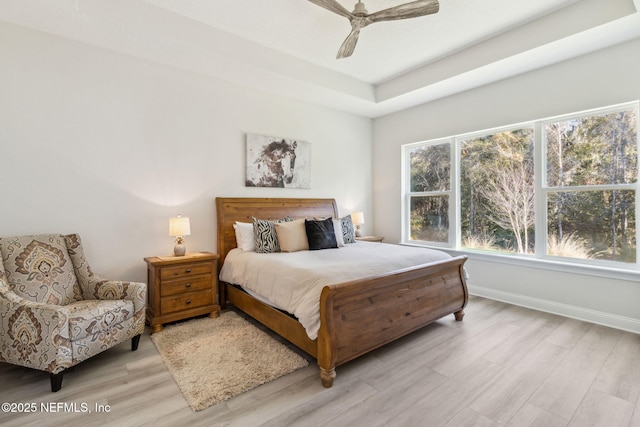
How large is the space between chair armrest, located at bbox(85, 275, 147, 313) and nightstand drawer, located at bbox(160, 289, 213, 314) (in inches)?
17.3

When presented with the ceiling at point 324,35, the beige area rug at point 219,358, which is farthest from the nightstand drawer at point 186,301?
the ceiling at point 324,35

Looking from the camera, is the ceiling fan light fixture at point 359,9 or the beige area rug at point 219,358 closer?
the beige area rug at point 219,358

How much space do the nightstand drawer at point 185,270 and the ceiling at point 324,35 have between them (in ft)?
7.02

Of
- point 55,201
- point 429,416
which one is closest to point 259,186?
point 55,201

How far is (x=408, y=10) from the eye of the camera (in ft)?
7.37

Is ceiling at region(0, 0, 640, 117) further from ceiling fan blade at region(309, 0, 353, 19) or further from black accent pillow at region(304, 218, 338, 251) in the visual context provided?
black accent pillow at region(304, 218, 338, 251)

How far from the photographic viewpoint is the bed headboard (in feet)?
12.0

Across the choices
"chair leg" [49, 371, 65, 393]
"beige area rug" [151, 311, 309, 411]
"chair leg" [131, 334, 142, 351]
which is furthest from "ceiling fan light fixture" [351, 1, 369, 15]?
"chair leg" [49, 371, 65, 393]

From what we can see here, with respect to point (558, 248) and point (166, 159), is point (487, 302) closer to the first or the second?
point (558, 248)

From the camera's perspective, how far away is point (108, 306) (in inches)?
89.7

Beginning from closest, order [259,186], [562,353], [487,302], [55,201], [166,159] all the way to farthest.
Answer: [562,353] → [55,201] → [166,159] → [487,302] → [259,186]

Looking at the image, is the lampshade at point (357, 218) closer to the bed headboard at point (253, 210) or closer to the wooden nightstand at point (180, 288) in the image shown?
the bed headboard at point (253, 210)

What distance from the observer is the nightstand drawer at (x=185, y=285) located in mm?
2928

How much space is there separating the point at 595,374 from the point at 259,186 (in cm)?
369
